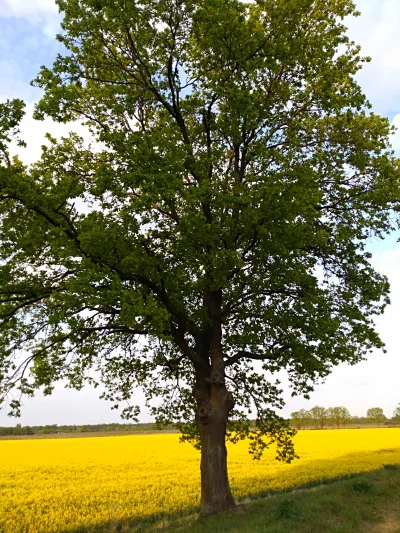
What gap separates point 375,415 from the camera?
132m

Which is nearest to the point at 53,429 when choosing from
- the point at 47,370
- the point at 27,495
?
the point at 27,495

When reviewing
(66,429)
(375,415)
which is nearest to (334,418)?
(375,415)

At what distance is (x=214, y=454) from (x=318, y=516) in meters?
3.39

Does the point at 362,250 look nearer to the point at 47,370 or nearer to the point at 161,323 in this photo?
the point at 161,323

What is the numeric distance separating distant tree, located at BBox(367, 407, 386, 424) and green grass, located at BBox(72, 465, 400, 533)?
5115 inches

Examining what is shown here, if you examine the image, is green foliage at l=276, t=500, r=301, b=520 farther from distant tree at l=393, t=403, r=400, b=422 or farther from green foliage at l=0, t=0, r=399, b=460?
distant tree at l=393, t=403, r=400, b=422

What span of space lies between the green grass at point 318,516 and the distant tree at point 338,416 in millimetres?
105078

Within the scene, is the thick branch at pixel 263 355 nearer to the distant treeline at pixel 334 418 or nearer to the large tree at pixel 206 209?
the large tree at pixel 206 209

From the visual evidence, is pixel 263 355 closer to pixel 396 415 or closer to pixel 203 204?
pixel 203 204

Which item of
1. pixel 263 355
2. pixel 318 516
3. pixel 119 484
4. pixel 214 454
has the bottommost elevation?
pixel 119 484

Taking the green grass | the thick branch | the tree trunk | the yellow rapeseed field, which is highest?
the thick branch

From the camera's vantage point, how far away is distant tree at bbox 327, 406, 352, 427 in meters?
→ 110

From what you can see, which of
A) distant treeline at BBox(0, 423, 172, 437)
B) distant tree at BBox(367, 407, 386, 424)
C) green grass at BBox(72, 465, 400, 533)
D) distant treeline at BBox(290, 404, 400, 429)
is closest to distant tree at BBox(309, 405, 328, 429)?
distant treeline at BBox(290, 404, 400, 429)

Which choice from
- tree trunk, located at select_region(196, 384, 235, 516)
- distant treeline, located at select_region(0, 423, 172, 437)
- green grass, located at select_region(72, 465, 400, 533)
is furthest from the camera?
distant treeline, located at select_region(0, 423, 172, 437)
